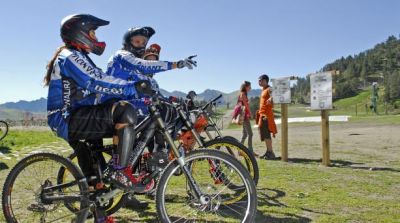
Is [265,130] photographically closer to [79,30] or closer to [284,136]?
[284,136]

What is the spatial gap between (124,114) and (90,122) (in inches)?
14.9

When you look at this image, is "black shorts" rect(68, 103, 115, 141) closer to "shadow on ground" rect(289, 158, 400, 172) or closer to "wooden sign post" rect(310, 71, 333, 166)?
"shadow on ground" rect(289, 158, 400, 172)

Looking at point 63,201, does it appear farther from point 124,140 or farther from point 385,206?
point 385,206

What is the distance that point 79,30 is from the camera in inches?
166

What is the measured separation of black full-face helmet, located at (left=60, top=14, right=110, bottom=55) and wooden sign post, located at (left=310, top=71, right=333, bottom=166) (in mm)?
7288

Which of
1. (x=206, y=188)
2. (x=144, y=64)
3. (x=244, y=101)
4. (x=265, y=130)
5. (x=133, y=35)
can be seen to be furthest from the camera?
(x=244, y=101)

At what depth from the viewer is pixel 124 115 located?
4082mm

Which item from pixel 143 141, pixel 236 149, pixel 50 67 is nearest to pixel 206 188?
pixel 143 141

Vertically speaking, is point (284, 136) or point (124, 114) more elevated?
point (124, 114)

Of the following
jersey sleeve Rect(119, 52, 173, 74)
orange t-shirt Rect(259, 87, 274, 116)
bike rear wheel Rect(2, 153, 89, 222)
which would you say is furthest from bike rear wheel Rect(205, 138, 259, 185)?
orange t-shirt Rect(259, 87, 274, 116)

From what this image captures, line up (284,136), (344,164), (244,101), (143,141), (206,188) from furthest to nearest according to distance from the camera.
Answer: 1. (244,101)
2. (284,136)
3. (344,164)
4. (143,141)
5. (206,188)

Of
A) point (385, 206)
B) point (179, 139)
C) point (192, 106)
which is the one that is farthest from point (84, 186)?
point (385, 206)

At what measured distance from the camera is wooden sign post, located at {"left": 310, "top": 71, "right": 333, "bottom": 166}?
33.5 ft

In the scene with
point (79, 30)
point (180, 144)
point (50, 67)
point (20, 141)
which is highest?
point (79, 30)
